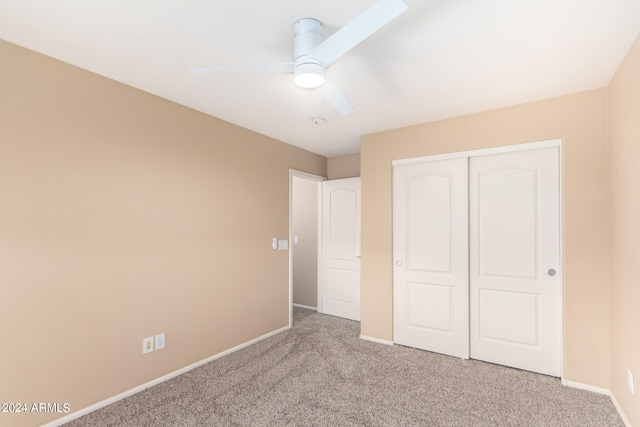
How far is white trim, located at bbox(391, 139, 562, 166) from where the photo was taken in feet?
8.66

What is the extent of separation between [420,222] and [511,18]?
199 cm

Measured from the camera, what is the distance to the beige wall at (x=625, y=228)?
70.9 inches

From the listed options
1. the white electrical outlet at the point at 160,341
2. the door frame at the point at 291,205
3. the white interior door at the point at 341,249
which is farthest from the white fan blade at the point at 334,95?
the white interior door at the point at 341,249

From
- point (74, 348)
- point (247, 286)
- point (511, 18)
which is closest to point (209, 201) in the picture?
point (247, 286)

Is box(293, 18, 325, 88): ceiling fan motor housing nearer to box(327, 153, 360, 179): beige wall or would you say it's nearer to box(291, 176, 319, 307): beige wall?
box(327, 153, 360, 179): beige wall

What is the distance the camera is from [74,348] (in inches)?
81.7

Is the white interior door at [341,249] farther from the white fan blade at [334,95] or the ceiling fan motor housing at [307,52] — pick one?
the ceiling fan motor housing at [307,52]

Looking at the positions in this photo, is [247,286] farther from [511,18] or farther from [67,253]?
[511,18]

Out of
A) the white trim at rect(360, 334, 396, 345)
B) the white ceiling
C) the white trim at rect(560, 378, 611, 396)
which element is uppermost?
the white ceiling

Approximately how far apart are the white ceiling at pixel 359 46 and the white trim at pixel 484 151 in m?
0.38

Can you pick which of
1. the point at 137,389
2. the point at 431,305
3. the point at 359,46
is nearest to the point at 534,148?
the point at 431,305

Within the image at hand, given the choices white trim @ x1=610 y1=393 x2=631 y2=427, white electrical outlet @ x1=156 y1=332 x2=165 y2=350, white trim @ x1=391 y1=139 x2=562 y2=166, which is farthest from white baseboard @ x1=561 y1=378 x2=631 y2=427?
white electrical outlet @ x1=156 y1=332 x2=165 y2=350

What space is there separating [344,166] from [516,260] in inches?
100

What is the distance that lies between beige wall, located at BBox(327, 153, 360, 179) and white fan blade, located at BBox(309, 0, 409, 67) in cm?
294
